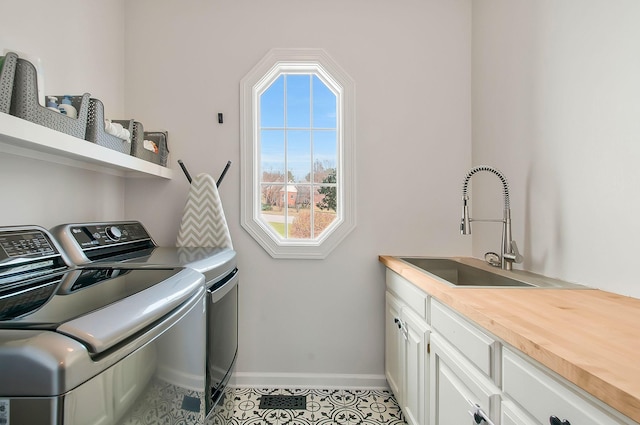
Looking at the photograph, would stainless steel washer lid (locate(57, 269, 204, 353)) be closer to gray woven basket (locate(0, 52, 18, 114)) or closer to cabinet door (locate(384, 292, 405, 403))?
gray woven basket (locate(0, 52, 18, 114))

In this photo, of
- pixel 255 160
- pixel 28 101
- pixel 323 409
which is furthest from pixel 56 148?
pixel 323 409

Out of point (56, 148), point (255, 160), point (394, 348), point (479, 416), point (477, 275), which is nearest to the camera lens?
point (479, 416)

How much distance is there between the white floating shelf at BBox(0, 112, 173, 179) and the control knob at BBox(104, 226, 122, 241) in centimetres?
33

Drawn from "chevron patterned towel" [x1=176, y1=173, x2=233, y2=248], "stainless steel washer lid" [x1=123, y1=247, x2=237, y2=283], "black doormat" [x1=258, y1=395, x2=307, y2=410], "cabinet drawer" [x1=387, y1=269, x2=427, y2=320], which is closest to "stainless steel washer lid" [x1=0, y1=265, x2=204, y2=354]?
"stainless steel washer lid" [x1=123, y1=247, x2=237, y2=283]

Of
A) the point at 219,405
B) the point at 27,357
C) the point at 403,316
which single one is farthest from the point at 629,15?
the point at 219,405

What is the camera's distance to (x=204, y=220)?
6.64 feet

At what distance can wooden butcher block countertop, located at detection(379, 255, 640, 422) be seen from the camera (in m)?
0.59

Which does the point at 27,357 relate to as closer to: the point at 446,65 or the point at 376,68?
the point at 376,68

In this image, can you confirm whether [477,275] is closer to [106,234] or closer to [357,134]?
[357,134]

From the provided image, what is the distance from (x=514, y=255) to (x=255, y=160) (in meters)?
1.61

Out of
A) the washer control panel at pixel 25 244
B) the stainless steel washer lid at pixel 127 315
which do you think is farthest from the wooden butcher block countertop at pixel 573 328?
the washer control panel at pixel 25 244

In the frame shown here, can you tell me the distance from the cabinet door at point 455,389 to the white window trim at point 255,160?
3.23ft

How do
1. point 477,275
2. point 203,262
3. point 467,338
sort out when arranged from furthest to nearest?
1. point 477,275
2. point 203,262
3. point 467,338

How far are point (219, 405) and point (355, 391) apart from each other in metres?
1.01
